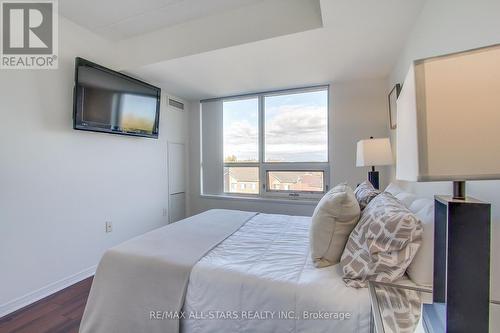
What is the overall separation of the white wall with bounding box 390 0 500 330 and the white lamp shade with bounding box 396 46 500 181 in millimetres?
554

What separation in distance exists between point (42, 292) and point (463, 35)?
3.57 meters

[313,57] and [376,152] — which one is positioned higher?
[313,57]

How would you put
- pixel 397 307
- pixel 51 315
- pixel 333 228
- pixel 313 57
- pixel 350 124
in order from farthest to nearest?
1. pixel 350 124
2. pixel 313 57
3. pixel 51 315
4. pixel 333 228
5. pixel 397 307

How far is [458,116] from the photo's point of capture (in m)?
0.50

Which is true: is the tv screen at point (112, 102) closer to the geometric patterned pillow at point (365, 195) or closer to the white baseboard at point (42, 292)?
the white baseboard at point (42, 292)

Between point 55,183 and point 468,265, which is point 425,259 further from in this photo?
point 55,183

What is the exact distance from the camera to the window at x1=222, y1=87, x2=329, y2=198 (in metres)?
3.44

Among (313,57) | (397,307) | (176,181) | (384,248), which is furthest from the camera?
(176,181)

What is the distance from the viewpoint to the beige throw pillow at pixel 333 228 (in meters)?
1.28

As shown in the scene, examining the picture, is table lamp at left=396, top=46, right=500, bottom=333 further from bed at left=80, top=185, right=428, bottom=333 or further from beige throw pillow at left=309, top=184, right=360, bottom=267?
beige throw pillow at left=309, top=184, right=360, bottom=267

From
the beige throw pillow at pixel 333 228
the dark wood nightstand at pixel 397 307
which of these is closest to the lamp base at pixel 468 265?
the dark wood nightstand at pixel 397 307
